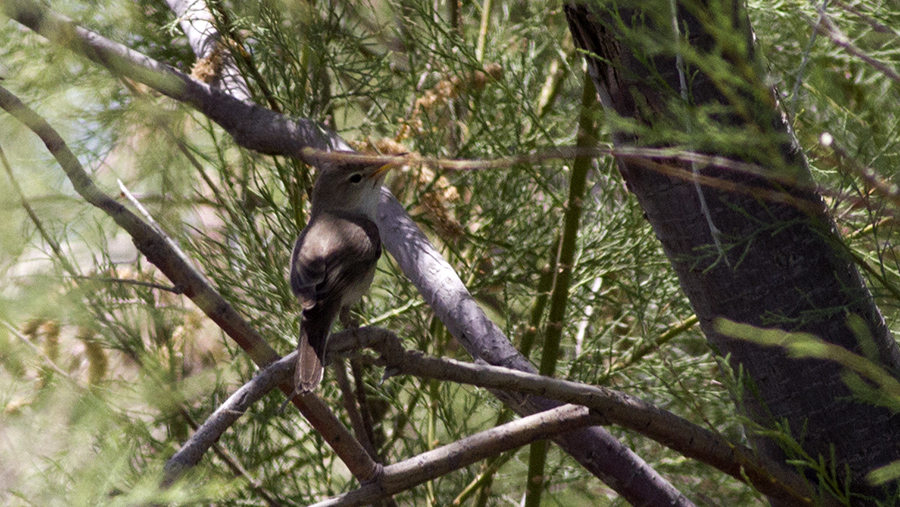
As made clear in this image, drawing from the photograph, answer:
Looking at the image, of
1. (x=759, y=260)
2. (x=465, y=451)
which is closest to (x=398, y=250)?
(x=465, y=451)

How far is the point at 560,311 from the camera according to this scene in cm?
200

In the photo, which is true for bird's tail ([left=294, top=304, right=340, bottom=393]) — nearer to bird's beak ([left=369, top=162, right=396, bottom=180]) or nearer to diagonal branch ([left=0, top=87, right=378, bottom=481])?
diagonal branch ([left=0, top=87, right=378, bottom=481])

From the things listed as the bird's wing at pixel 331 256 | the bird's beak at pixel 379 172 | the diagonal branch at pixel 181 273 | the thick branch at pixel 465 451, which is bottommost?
the thick branch at pixel 465 451

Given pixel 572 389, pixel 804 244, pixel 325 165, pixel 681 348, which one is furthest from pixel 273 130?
pixel 681 348

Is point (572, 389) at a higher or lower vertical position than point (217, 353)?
lower

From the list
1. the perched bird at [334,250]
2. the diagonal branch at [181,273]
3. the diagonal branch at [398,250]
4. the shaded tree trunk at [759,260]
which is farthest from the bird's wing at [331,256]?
the shaded tree trunk at [759,260]

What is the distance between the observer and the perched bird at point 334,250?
6.47ft

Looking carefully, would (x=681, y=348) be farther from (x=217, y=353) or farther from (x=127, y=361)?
(x=127, y=361)

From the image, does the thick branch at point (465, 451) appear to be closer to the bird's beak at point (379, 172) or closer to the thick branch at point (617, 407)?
the thick branch at point (617, 407)

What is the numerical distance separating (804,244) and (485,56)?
140 cm

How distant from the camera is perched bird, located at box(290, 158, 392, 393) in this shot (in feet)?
6.47

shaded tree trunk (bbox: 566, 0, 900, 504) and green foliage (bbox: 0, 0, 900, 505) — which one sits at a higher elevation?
green foliage (bbox: 0, 0, 900, 505)

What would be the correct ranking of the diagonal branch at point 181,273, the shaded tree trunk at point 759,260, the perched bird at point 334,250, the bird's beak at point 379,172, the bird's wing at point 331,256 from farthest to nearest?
the bird's beak at point 379,172 < the bird's wing at point 331,256 < the perched bird at point 334,250 < the shaded tree trunk at point 759,260 < the diagonal branch at point 181,273

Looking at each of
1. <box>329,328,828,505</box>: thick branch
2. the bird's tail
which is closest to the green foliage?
the bird's tail
